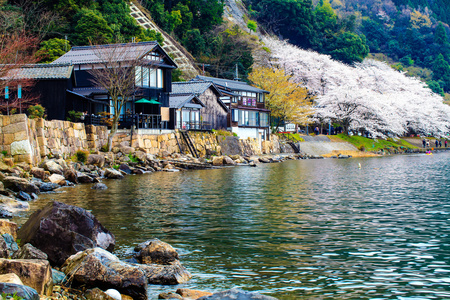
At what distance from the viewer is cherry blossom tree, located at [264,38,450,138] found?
230 feet

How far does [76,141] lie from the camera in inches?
1323

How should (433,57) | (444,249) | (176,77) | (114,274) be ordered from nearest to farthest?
(114,274), (444,249), (176,77), (433,57)

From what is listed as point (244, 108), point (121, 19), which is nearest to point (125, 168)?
point (121, 19)

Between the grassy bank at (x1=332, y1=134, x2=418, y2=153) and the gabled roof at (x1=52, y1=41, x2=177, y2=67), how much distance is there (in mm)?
37456

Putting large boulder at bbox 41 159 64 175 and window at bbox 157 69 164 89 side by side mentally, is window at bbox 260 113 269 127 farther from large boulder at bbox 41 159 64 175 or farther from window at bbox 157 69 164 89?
large boulder at bbox 41 159 64 175

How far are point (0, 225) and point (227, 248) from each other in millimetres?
5447

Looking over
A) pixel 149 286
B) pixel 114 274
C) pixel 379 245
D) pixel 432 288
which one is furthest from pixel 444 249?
pixel 114 274

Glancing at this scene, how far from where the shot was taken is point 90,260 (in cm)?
777

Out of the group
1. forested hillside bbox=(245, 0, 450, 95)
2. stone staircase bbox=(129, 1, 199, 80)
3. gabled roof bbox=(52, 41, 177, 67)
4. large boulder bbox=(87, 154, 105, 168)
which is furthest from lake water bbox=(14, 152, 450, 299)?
forested hillside bbox=(245, 0, 450, 95)

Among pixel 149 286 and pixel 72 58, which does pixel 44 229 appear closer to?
pixel 149 286

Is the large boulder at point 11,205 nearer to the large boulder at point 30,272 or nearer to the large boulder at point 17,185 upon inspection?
the large boulder at point 17,185

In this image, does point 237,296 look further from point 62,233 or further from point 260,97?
point 260,97

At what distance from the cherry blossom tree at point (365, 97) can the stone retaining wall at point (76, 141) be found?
20.6 m

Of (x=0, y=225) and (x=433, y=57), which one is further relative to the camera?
(x=433, y=57)
